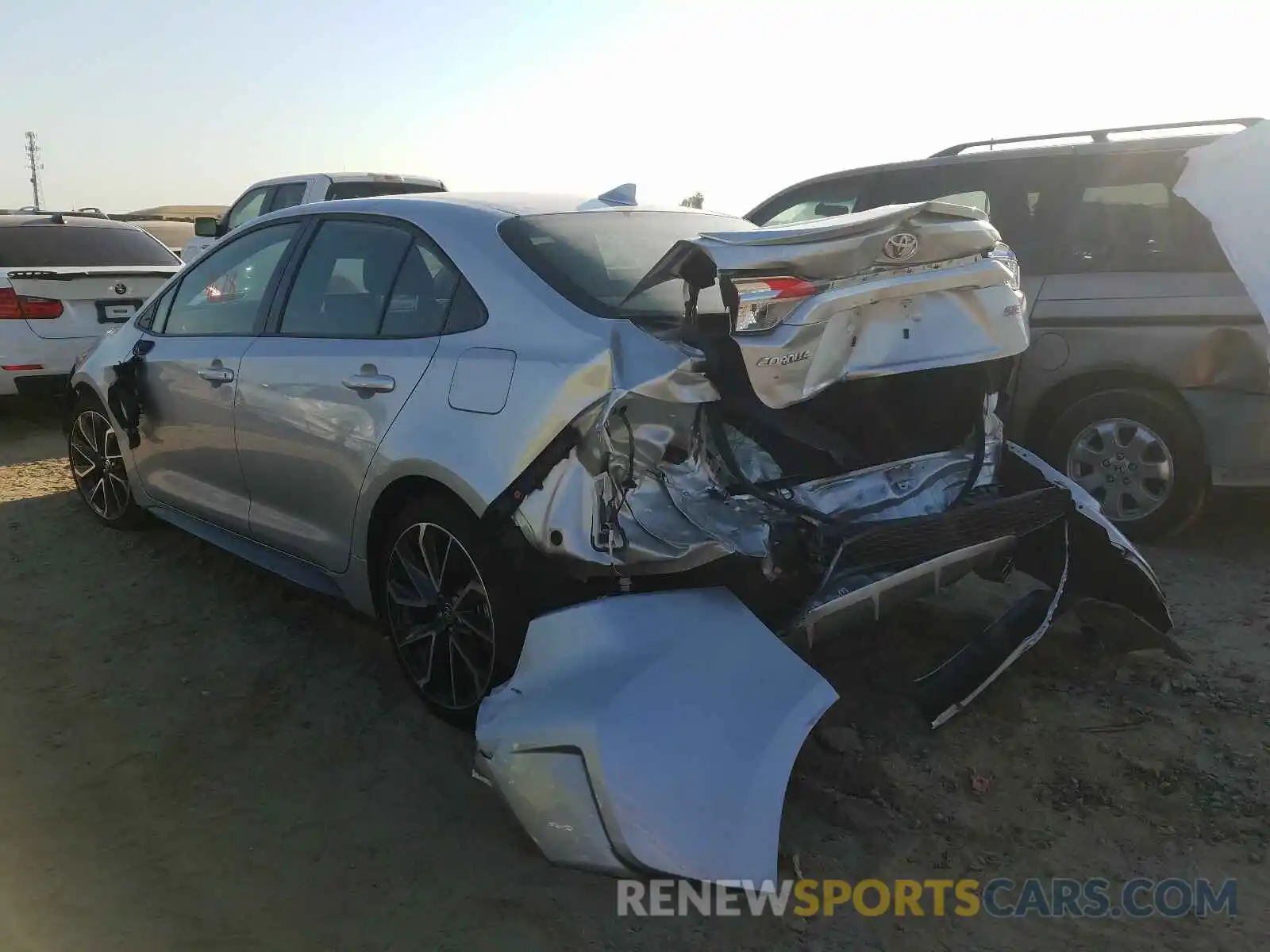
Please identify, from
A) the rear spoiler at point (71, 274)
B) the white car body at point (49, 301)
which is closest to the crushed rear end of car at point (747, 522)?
the rear spoiler at point (71, 274)

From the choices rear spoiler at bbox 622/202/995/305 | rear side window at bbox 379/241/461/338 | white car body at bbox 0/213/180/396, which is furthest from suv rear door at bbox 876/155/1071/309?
white car body at bbox 0/213/180/396

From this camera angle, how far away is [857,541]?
285 centimetres

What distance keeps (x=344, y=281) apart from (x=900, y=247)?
6.57 feet

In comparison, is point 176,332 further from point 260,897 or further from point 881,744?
point 881,744

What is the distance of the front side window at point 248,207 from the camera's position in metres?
11.3

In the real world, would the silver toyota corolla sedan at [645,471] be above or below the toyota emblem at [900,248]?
below

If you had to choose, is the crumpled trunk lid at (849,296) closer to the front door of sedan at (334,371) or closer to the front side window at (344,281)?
the front door of sedan at (334,371)

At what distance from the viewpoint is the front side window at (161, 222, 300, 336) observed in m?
4.14

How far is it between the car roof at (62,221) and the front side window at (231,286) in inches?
183

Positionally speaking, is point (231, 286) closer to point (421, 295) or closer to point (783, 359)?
point (421, 295)

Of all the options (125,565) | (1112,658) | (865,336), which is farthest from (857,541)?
(125,565)

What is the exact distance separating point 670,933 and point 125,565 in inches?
142

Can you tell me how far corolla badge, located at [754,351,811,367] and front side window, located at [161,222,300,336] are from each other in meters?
2.27

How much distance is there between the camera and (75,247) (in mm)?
8352
